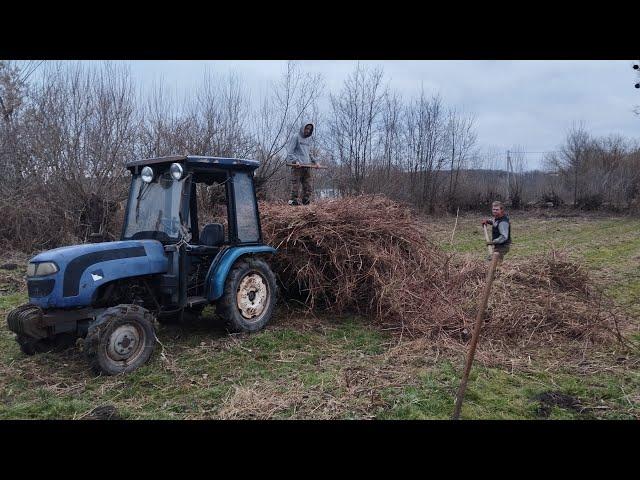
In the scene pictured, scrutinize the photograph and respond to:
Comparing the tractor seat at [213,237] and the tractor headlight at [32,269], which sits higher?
the tractor seat at [213,237]

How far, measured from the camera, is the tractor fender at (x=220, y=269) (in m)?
5.61

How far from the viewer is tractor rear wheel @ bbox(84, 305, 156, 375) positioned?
4508mm

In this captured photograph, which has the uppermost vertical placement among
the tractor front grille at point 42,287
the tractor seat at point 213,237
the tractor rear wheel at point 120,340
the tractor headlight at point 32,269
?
A: the tractor seat at point 213,237

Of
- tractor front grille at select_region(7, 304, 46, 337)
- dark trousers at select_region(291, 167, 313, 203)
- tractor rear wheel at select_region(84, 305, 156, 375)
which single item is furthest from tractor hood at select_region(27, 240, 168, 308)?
dark trousers at select_region(291, 167, 313, 203)

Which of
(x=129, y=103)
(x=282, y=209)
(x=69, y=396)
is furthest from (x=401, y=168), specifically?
(x=69, y=396)

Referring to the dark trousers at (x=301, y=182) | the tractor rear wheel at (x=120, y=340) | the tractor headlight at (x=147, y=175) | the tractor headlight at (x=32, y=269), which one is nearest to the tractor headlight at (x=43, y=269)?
the tractor headlight at (x=32, y=269)

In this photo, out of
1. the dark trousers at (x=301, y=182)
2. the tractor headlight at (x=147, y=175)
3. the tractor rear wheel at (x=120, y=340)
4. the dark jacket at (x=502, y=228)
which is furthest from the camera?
the dark trousers at (x=301, y=182)

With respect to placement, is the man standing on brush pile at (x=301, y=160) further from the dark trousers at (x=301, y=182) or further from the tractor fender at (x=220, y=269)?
the tractor fender at (x=220, y=269)

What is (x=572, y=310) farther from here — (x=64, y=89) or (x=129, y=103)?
(x=64, y=89)

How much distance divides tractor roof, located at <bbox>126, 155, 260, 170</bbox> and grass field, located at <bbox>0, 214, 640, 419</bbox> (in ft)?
6.61

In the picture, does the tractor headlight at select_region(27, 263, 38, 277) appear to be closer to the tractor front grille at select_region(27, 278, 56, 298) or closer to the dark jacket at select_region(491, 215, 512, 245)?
the tractor front grille at select_region(27, 278, 56, 298)

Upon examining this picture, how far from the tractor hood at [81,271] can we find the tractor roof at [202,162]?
3.37 feet

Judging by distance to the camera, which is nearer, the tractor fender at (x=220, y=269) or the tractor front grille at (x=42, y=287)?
the tractor front grille at (x=42, y=287)

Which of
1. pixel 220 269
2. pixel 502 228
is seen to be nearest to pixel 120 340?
pixel 220 269
